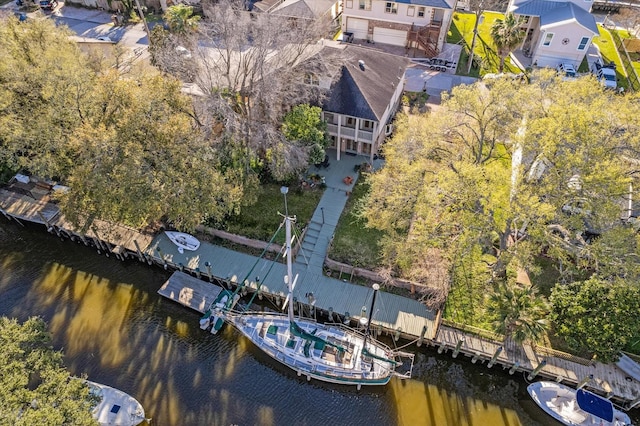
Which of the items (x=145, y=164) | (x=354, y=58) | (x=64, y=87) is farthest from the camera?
(x=354, y=58)

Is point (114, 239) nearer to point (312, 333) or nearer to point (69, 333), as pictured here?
point (69, 333)

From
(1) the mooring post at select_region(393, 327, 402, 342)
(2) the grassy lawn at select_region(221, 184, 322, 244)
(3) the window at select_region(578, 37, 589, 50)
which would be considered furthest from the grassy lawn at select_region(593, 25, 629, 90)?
(1) the mooring post at select_region(393, 327, 402, 342)

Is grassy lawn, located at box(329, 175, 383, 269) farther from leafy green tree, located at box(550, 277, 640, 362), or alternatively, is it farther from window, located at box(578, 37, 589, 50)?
window, located at box(578, 37, 589, 50)

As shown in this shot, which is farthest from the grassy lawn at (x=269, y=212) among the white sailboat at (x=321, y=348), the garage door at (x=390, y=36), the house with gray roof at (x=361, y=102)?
the garage door at (x=390, y=36)

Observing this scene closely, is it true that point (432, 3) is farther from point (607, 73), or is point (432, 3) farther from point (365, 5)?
point (607, 73)

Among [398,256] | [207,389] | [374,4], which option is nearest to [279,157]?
[398,256]

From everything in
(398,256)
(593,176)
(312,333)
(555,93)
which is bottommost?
(312,333)
